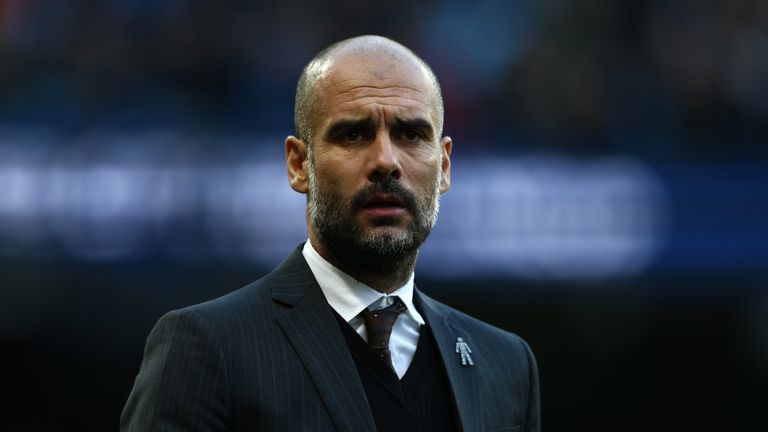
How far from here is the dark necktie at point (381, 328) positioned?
2961 mm

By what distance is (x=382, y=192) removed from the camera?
9.64 ft

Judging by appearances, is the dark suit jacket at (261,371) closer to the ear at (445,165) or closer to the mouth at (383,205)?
the mouth at (383,205)

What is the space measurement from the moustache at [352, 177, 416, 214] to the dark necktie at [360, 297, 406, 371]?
274 millimetres

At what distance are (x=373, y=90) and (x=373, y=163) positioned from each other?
8.2 inches

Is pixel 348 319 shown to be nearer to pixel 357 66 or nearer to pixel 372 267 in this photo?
pixel 372 267

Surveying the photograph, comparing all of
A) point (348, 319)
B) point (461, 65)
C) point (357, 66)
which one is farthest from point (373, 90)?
point (461, 65)

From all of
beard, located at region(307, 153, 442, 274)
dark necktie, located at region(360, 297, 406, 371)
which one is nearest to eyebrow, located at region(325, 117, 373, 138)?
beard, located at region(307, 153, 442, 274)

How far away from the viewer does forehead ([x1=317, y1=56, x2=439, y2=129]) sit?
3008mm

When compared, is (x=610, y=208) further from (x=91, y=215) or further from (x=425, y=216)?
(x=425, y=216)

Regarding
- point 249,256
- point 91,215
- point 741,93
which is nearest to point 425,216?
point 249,256

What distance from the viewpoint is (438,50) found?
8812 millimetres

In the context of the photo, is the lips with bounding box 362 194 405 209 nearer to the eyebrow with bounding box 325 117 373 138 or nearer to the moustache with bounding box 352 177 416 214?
the moustache with bounding box 352 177 416 214

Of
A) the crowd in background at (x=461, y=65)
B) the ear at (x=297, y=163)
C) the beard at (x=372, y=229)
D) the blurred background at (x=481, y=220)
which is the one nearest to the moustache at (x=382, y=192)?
the beard at (x=372, y=229)

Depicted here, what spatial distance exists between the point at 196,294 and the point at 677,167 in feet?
9.90
